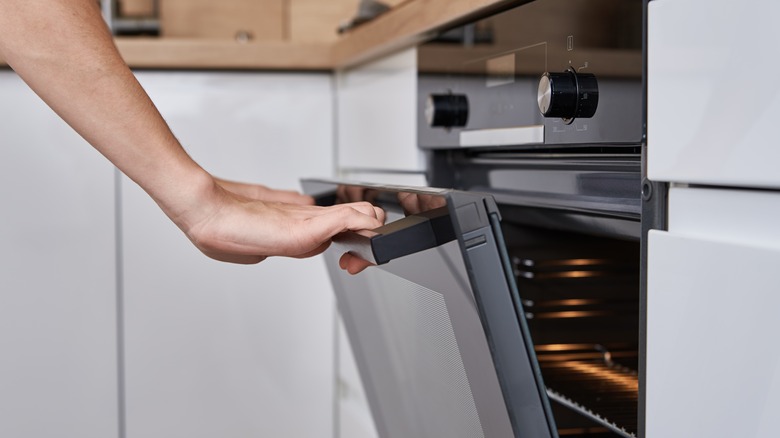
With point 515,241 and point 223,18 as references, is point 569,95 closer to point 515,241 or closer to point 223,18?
point 515,241

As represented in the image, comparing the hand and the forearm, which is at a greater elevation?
the forearm

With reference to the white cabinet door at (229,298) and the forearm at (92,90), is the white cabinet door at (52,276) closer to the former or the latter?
the white cabinet door at (229,298)

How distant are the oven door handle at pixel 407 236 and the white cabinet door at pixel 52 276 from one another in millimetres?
1054

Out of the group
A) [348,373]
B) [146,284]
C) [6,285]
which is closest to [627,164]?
[348,373]

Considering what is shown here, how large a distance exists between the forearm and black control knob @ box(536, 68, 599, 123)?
280mm

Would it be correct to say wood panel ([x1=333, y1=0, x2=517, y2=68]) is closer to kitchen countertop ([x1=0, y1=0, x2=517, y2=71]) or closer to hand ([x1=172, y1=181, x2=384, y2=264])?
kitchen countertop ([x1=0, y1=0, x2=517, y2=71])

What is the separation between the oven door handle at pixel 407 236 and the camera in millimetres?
625

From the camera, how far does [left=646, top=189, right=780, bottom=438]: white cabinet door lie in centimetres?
51

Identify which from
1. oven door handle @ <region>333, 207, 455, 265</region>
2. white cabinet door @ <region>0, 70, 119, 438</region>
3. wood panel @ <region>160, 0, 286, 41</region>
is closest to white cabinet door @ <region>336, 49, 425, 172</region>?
white cabinet door @ <region>0, 70, 119, 438</region>

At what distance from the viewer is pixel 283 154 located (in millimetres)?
1646

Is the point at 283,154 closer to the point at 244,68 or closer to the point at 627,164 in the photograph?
the point at 244,68

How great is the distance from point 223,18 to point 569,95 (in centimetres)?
166

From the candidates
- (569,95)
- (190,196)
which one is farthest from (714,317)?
(190,196)

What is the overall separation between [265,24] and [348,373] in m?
1.02
